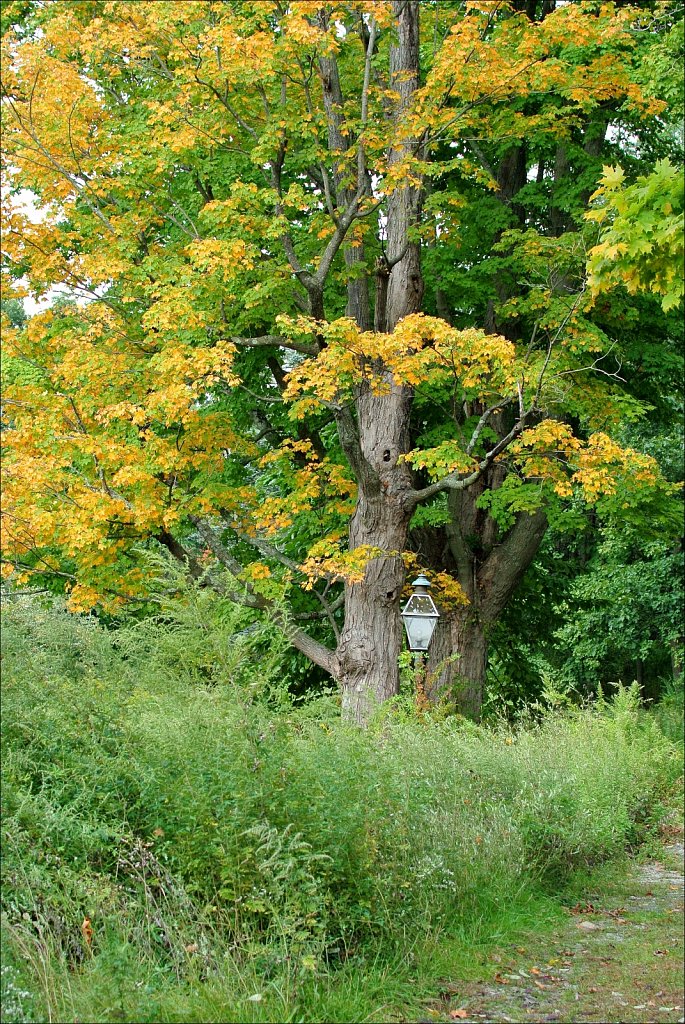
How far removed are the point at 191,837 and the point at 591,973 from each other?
296 cm

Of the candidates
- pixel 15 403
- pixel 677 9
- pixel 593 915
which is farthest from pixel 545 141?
pixel 593 915

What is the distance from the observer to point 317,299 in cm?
1346

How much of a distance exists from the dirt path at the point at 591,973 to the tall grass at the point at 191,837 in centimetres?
44

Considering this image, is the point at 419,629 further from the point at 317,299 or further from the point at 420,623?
the point at 317,299

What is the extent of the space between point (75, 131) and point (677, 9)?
24.9 ft

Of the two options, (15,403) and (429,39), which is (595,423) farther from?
(15,403)

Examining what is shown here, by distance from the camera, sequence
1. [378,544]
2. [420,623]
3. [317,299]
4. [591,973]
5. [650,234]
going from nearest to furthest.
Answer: [650,234] < [591,973] < [420,623] < [317,299] < [378,544]

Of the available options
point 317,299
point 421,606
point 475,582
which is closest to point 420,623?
point 421,606

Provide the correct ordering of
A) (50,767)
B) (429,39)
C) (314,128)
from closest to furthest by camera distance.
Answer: (50,767), (314,128), (429,39)

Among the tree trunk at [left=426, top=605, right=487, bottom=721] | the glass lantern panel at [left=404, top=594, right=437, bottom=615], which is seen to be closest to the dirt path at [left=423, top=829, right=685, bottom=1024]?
the glass lantern panel at [left=404, top=594, right=437, bottom=615]

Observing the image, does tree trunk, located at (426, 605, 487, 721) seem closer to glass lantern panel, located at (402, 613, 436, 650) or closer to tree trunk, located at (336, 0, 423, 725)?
tree trunk, located at (336, 0, 423, 725)

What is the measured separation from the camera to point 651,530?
15.7m

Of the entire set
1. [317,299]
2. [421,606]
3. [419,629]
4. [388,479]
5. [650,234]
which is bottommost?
[419,629]

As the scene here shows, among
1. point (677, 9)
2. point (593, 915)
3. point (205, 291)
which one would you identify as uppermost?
point (677, 9)
